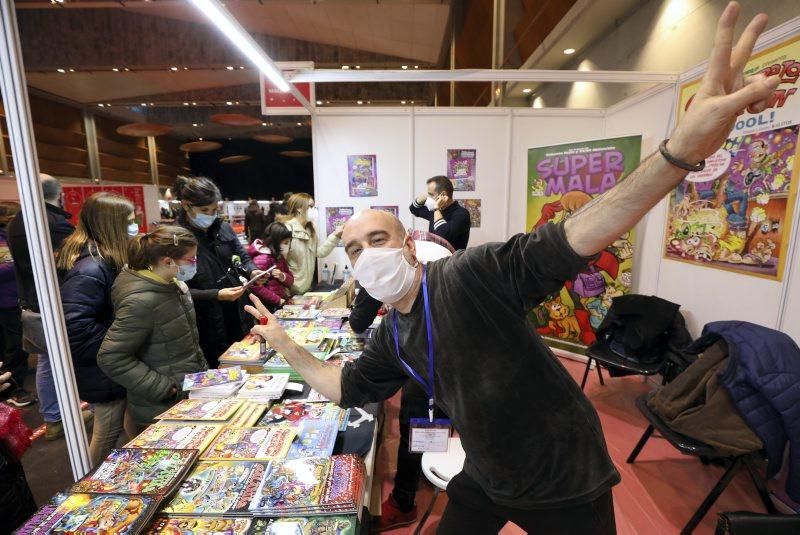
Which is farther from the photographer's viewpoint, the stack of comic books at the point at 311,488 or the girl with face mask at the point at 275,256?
the girl with face mask at the point at 275,256

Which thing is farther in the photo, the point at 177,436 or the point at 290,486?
the point at 177,436

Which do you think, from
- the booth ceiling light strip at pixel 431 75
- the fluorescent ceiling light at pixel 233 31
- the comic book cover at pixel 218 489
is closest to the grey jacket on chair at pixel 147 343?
the comic book cover at pixel 218 489

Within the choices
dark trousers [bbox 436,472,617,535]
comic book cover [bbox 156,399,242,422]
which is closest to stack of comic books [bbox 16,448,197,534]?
comic book cover [bbox 156,399,242,422]

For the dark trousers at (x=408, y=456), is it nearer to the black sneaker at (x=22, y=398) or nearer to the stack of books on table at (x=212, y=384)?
the stack of books on table at (x=212, y=384)

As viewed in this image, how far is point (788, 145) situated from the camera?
2.25m

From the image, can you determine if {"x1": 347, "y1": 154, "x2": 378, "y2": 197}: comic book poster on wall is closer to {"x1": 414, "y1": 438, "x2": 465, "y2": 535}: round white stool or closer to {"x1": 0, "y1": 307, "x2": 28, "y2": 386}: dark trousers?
{"x1": 414, "y1": 438, "x2": 465, "y2": 535}: round white stool

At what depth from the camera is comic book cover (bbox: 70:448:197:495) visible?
1194 mm

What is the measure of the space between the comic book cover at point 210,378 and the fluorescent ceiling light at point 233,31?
5.30ft

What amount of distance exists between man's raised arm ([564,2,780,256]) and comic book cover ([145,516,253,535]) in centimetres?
121

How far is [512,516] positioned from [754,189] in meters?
2.62

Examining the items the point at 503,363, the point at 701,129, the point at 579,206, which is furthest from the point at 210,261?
the point at 579,206

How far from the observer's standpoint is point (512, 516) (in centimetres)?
122

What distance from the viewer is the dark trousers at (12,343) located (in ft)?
12.1

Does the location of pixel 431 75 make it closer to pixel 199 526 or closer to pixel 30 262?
pixel 199 526
